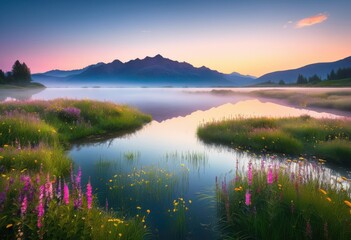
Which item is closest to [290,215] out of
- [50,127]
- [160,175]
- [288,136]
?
[160,175]

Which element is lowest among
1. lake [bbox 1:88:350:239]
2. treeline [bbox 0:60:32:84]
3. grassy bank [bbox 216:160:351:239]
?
lake [bbox 1:88:350:239]

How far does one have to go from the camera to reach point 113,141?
1847 centimetres

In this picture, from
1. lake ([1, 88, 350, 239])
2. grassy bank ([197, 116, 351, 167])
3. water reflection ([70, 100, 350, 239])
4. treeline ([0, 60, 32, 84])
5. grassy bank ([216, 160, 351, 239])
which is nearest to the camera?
grassy bank ([216, 160, 351, 239])

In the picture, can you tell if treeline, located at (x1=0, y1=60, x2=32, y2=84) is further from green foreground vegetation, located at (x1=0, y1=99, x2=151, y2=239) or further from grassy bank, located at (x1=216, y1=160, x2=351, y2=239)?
grassy bank, located at (x1=216, y1=160, x2=351, y2=239)

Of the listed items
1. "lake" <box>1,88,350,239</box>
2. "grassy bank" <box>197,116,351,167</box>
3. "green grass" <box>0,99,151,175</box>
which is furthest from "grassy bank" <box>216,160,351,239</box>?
"green grass" <box>0,99,151,175</box>

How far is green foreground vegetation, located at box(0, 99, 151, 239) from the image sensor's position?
15.8 ft

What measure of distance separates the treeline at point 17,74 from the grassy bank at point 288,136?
131m

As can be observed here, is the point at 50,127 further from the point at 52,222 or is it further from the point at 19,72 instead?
the point at 19,72

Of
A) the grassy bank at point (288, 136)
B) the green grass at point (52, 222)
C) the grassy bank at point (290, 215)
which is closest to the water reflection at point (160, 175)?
the grassy bank at point (290, 215)

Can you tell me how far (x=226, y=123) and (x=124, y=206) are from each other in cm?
1579

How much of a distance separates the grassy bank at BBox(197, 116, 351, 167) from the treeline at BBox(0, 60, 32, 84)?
131047mm

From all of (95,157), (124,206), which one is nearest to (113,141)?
(95,157)

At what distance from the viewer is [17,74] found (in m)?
123

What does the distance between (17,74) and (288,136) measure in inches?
5517
